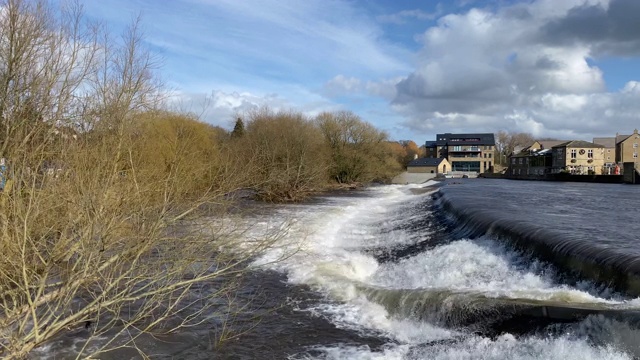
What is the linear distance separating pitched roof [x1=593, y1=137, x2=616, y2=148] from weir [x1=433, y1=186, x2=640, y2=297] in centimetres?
8274

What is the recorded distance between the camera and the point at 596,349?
17.6 feet

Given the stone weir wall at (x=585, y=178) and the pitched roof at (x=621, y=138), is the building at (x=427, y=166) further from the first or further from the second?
the pitched roof at (x=621, y=138)

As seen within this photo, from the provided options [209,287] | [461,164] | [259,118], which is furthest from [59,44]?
[461,164]

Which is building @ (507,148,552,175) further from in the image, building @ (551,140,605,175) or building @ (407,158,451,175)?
building @ (407,158,451,175)

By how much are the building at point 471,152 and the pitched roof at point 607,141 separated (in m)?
26.3

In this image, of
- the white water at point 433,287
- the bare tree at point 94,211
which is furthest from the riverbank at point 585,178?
the bare tree at point 94,211

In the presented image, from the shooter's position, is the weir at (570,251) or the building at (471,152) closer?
the weir at (570,251)

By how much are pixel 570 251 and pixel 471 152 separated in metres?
107

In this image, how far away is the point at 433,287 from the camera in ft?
28.6

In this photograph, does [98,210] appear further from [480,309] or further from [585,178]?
[585,178]

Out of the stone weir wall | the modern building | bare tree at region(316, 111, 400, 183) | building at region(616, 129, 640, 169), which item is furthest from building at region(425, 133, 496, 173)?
bare tree at region(316, 111, 400, 183)

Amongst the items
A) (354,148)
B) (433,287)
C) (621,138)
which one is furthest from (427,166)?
(433,287)

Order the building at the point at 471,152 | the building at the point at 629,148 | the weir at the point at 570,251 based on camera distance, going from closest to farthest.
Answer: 1. the weir at the point at 570,251
2. the building at the point at 629,148
3. the building at the point at 471,152

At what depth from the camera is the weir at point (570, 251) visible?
7.30 metres
